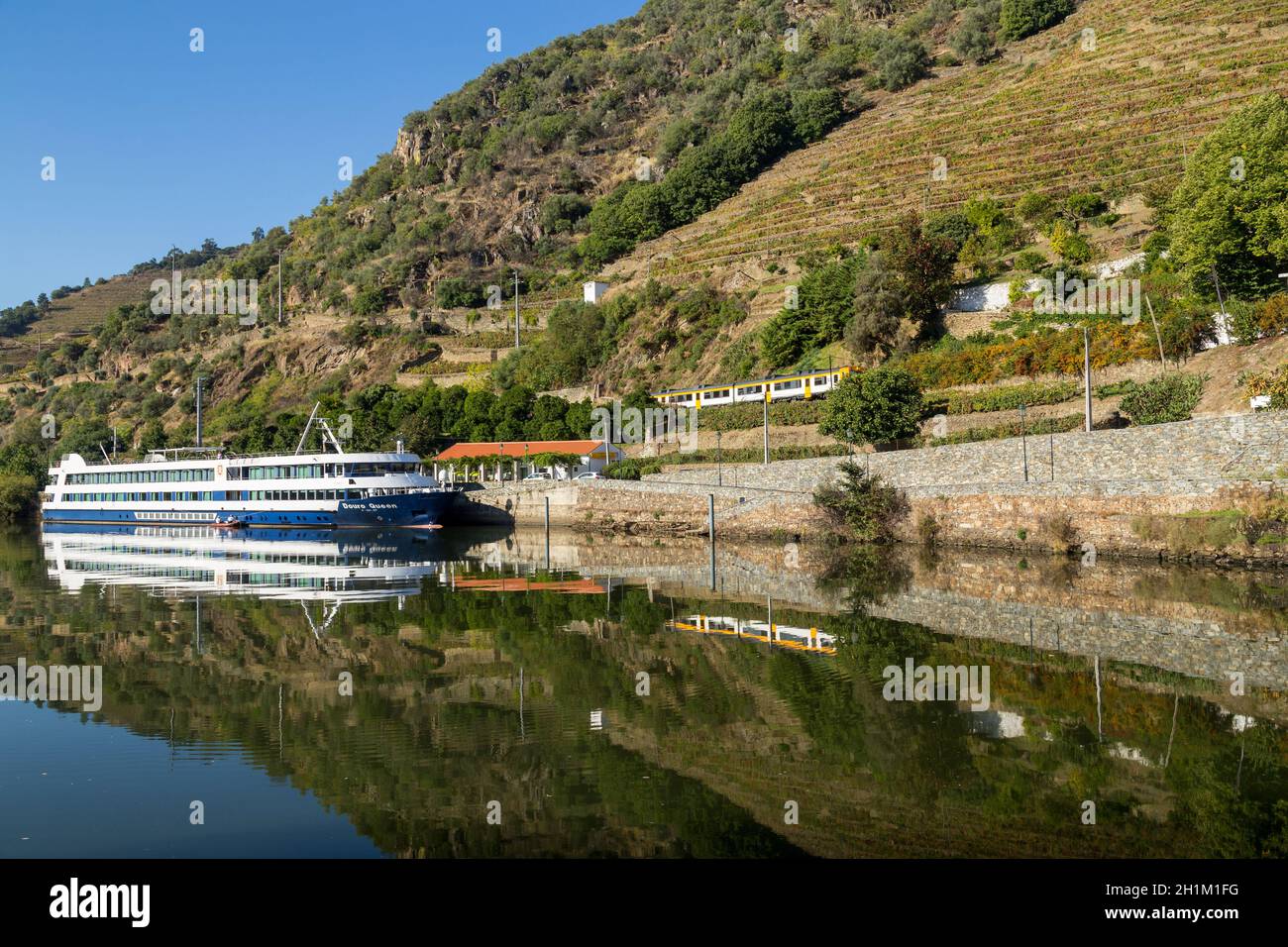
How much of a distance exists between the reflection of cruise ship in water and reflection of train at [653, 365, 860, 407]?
621 inches

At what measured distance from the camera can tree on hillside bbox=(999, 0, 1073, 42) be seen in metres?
89.6

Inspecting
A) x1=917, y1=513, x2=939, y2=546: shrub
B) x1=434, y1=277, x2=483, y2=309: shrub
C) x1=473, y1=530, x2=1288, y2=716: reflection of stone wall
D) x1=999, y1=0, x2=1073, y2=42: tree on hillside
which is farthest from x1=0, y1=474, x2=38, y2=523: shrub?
x1=999, y1=0, x2=1073, y2=42: tree on hillside

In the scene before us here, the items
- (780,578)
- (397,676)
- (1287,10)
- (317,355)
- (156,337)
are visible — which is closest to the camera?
(397,676)

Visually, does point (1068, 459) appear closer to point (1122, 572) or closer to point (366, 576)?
point (1122, 572)

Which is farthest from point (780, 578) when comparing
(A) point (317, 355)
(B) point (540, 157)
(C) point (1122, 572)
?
(B) point (540, 157)

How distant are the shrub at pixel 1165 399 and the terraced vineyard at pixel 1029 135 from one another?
2814 centimetres

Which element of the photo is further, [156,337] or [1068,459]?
[156,337]

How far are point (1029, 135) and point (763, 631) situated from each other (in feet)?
196

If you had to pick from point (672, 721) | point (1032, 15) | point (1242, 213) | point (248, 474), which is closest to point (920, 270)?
point (1242, 213)

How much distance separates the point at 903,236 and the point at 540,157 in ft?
220

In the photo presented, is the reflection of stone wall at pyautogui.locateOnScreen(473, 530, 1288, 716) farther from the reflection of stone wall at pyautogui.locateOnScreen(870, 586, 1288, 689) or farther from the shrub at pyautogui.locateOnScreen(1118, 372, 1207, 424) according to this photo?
the shrub at pyautogui.locateOnScreen(1118, 372, 1207, 424)

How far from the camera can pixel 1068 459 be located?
95.9 ft

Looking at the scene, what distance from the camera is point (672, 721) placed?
503 inches

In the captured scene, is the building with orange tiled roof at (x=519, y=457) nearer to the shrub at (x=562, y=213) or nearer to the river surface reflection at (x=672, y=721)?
the river surface reflection at (x=672, y=721)
